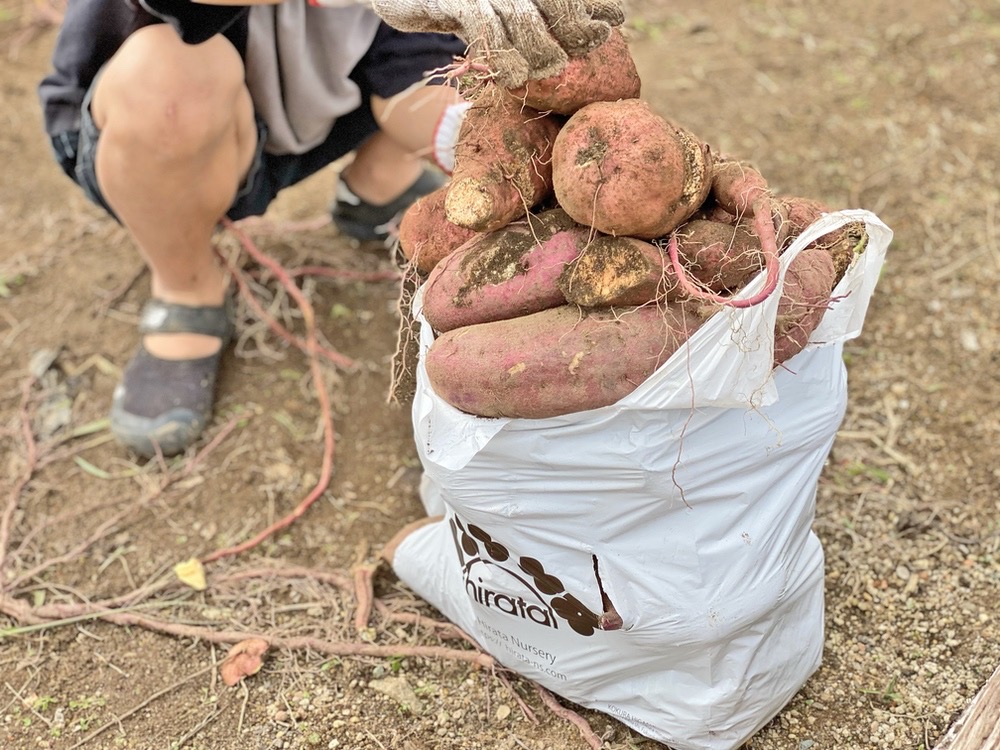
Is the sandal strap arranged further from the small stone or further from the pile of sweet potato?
the small stone

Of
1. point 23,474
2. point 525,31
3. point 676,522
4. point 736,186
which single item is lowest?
point 23,474

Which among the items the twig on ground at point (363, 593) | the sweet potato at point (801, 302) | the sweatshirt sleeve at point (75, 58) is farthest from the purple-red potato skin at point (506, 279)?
the sweatshirt sleeve at point (75, 58)

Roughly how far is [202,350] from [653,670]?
1.03m

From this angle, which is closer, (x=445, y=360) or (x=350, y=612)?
(x=445, y=360)

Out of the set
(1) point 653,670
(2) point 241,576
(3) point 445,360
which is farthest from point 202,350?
(1) point 653,670

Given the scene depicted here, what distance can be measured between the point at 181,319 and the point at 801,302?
1.14 meters

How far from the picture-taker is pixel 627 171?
1.00 meters

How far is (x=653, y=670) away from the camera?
1.16 meters

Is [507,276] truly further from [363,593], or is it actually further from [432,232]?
[363,593]

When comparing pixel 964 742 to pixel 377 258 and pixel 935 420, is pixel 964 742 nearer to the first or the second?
pixel 935 420

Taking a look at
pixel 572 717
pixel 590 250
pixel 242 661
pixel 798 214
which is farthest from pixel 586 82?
pixel 242 661

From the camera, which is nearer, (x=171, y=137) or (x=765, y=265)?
(x=765, y=265)

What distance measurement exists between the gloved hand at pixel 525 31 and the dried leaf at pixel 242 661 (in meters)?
0.83

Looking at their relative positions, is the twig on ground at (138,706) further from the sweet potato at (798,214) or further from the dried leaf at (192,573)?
the sweet potato at (798,214)
